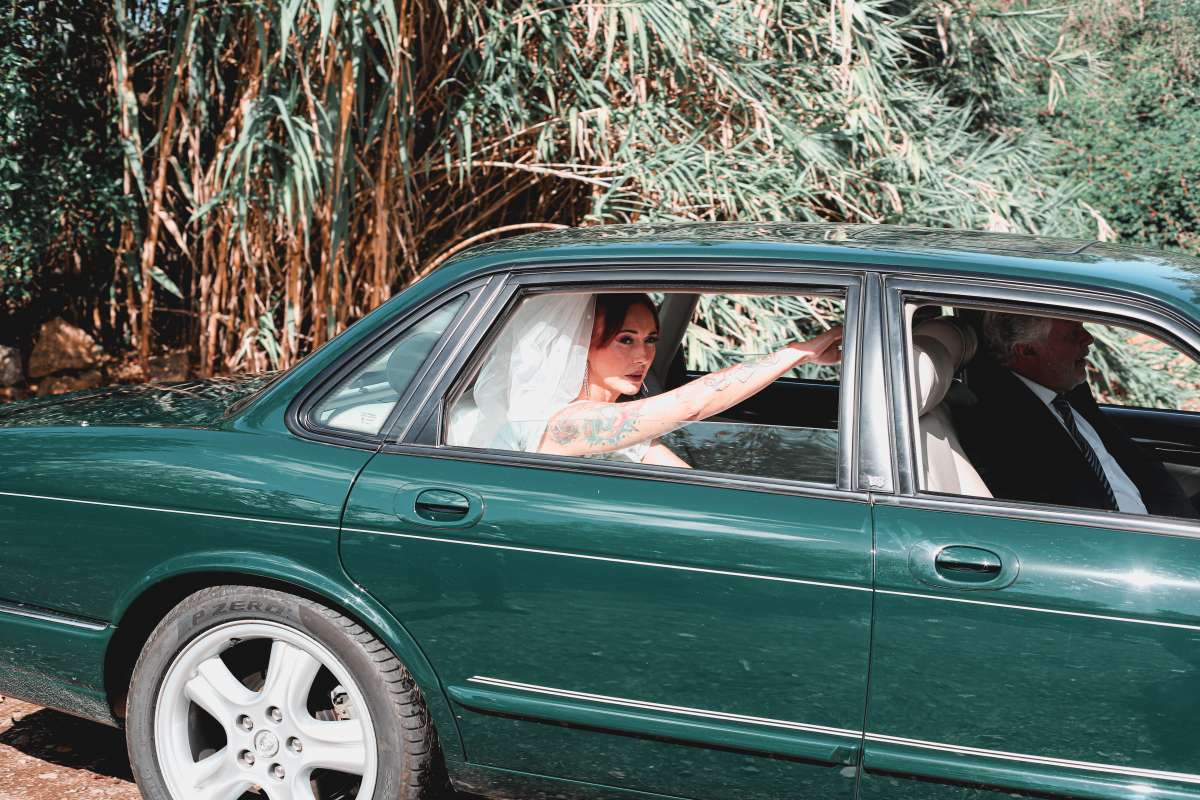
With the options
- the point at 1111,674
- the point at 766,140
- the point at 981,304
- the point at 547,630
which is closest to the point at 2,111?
the point at 766,140

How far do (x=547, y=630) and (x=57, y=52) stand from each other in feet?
18.5

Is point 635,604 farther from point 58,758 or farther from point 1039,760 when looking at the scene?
point 58,758

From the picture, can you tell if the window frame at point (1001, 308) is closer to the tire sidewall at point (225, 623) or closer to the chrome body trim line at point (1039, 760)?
the chrome body trim line at point (1039, 760)

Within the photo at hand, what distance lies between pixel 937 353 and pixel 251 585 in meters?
1.53

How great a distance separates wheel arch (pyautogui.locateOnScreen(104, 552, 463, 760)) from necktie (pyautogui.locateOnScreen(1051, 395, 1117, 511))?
4.87 ft

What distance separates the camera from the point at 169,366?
21.5 ft

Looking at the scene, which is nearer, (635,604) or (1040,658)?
(1040,658)

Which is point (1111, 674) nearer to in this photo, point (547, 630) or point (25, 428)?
point (547, 630)

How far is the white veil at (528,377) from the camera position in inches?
98.9

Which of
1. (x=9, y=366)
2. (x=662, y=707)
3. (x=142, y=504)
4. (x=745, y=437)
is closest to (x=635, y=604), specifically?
(x=662, y=707)

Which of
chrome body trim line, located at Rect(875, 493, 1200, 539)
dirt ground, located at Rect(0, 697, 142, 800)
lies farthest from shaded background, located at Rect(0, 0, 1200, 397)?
chrome body trim line, located at Rect(875, 493, 1200, 539)

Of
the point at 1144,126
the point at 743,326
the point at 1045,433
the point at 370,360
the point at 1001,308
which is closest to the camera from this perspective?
the point at 1001,308

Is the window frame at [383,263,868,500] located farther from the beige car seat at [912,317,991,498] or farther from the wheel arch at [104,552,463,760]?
the wheel arch at [104,552,463,760]

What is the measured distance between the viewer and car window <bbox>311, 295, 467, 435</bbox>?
8.13ft
